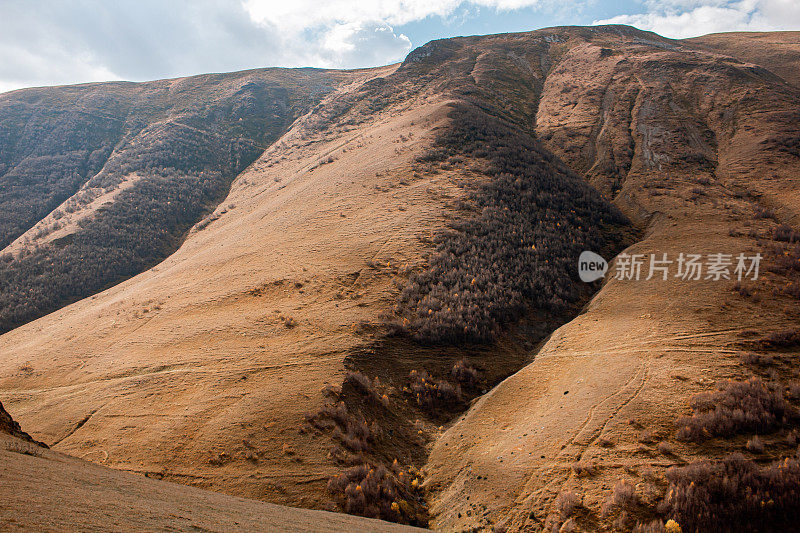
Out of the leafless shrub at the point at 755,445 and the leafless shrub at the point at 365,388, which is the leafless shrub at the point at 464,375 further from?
the leafless shrub at the point at 755,445

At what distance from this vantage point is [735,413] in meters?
6.73

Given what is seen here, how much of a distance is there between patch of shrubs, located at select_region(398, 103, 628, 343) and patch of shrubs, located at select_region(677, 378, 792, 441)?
5936 mm

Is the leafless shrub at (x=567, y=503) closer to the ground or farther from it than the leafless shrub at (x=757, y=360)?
closer to the ground

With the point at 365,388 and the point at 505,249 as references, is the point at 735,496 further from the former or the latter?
the point at 505,249

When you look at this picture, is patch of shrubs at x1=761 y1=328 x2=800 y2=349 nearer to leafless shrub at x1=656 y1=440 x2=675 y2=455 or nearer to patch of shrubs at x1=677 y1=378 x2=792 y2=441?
patch of shrubs at x1=677 y1=378 x2=792 y2=441

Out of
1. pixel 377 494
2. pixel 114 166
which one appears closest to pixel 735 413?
pixel 377 494

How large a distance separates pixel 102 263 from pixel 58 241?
5.10 meters

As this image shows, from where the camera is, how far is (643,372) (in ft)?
28.9

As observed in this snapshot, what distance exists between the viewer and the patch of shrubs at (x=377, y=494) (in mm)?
6723

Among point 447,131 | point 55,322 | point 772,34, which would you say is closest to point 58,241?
point 55,322

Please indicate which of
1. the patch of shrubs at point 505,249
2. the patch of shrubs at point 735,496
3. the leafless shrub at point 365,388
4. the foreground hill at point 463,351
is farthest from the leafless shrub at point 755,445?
the leafless shrub at point 365,388

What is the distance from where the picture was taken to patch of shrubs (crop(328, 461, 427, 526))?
6723mm

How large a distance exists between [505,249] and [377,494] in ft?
38.5

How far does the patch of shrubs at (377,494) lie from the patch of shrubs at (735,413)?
513 centimetres
